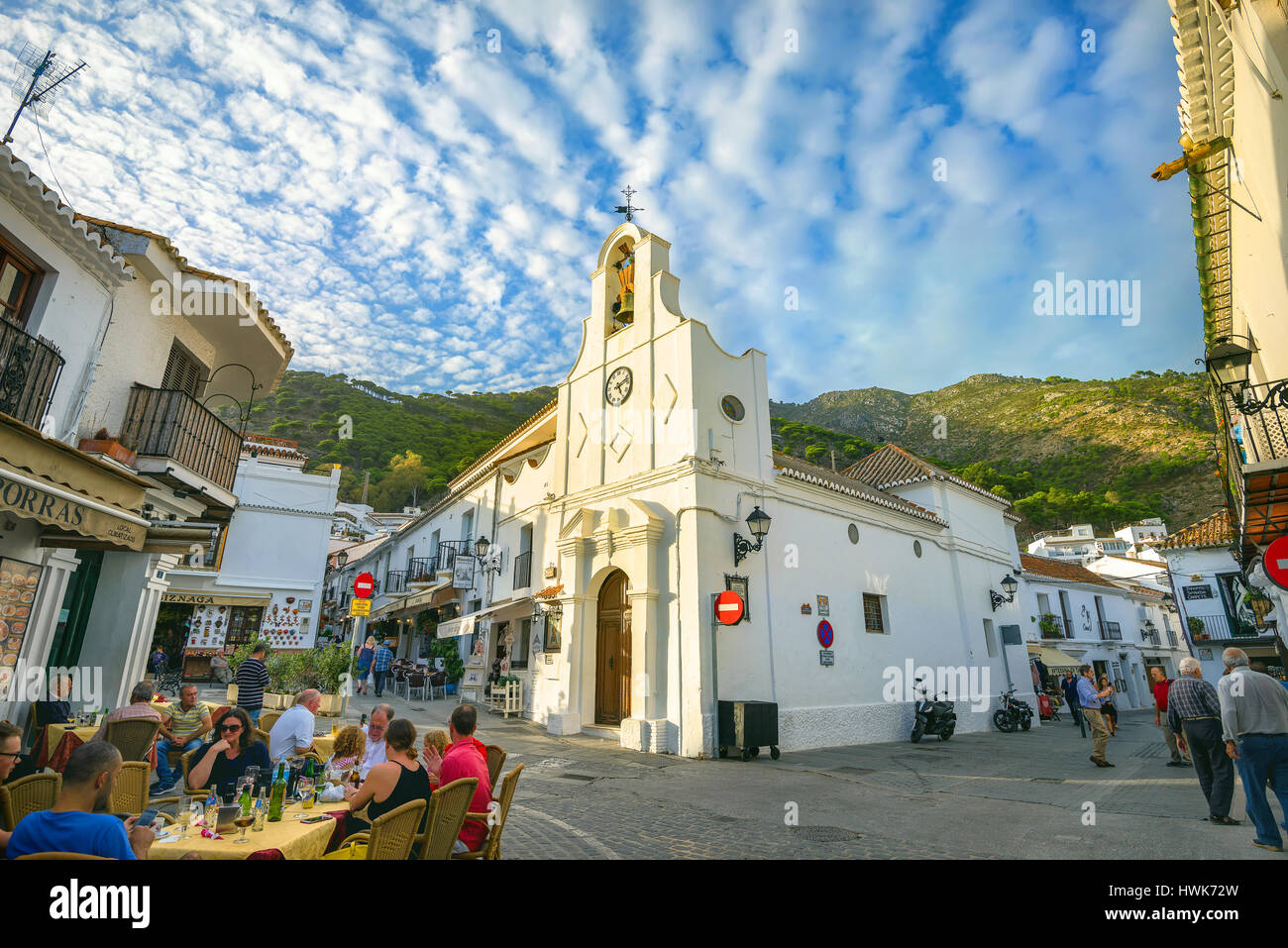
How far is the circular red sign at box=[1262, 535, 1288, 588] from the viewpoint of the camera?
604 cm

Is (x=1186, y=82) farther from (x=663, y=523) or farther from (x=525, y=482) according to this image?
(x=525, y=482)

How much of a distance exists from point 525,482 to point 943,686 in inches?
545

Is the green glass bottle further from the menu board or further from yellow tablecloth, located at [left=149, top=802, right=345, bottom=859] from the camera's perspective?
the menu board

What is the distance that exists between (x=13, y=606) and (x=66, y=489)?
2.96m

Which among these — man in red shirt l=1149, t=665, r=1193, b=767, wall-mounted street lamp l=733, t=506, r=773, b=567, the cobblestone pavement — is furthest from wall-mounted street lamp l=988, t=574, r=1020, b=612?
wall-mounted street lamp l=733, t=506, r=773, b=567

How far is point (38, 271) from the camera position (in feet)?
26.8

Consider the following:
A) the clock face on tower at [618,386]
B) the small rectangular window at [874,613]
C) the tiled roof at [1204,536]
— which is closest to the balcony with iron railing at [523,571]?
the clock face on tower at [618,386]

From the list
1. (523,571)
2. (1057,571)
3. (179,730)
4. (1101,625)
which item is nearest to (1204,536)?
(1057,571)

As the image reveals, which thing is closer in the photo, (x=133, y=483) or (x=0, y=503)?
(x=0, y=503)

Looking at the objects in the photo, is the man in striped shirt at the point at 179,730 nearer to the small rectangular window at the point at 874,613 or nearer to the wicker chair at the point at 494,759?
the wicker chair at the point at 494,759

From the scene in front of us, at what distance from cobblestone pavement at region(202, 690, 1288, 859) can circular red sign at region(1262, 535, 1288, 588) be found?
246 centimetres

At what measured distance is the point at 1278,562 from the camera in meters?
6.09
